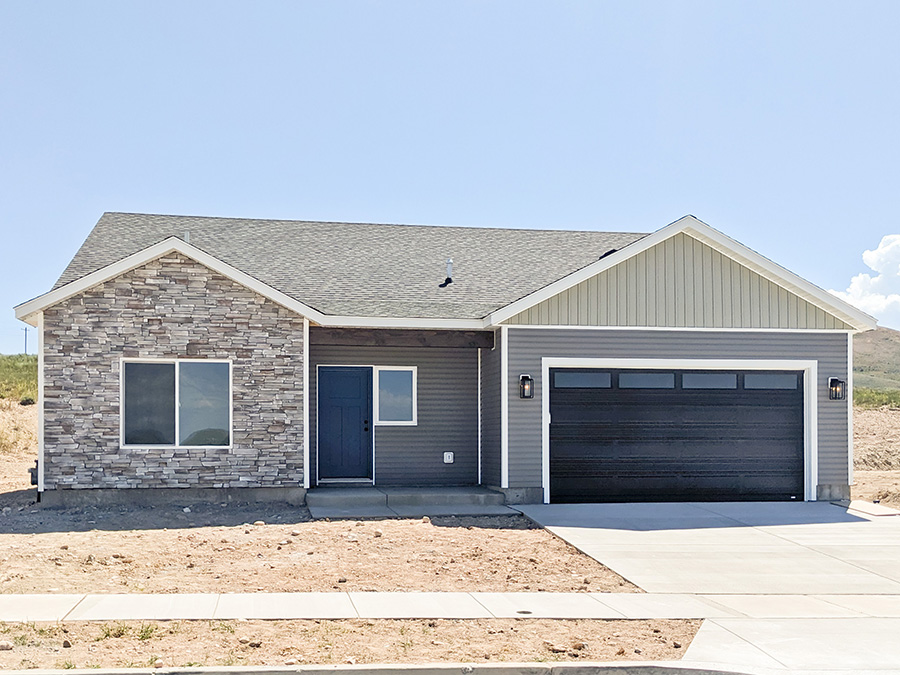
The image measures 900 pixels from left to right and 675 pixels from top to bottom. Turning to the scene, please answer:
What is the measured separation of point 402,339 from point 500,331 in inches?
65.0

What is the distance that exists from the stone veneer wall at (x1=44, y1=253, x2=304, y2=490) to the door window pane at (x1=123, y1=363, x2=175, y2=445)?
188 mm

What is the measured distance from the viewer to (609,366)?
1562cm

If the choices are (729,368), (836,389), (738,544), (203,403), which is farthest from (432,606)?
(836,389)

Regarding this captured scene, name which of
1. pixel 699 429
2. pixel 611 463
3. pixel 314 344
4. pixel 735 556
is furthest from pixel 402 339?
pixel 735 556

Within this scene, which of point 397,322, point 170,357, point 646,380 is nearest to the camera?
point 170,357

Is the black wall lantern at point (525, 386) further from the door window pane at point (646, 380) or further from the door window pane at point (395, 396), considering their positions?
the door window pane at point (395, 396)

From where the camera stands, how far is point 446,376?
1694 cm

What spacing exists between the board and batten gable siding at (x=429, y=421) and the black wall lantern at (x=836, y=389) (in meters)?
5.79

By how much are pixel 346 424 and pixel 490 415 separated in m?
2.47

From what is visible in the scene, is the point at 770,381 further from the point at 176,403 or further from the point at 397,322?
the point at 176,403

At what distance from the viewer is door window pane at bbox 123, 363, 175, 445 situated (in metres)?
14.5

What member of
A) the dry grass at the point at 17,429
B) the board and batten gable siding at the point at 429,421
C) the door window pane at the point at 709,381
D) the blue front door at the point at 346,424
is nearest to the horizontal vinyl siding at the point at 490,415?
the board and batten gable siding at the point at 429,421

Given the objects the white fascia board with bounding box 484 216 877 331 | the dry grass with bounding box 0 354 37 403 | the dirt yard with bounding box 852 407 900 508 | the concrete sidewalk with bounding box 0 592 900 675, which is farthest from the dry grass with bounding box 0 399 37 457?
the dirt yard with bounding box 852 407 900 508

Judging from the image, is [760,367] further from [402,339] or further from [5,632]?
[5,632]
